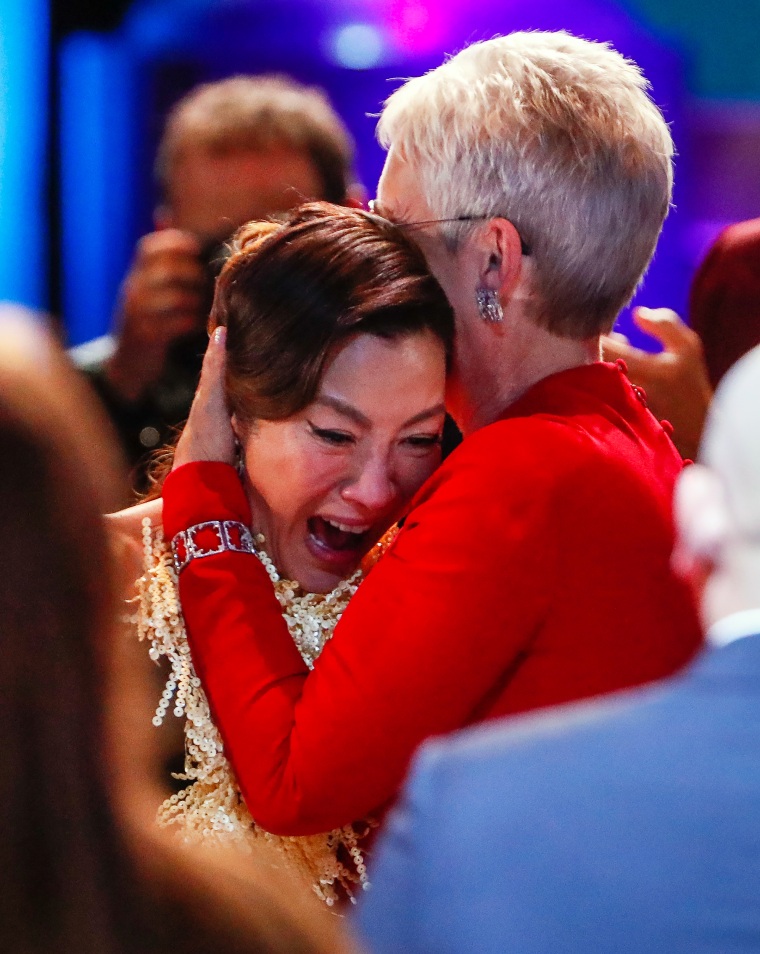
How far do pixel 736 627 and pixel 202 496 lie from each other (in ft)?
2.75

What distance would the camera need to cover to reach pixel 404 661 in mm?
1339

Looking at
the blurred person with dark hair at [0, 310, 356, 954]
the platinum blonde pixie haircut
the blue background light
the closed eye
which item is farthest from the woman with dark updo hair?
the blue background light

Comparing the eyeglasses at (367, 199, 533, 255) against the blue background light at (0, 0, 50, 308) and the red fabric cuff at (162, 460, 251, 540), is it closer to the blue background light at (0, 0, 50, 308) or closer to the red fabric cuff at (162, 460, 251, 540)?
the red fabric cuff at (162, 460, 251, 540)

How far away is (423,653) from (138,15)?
2848mm

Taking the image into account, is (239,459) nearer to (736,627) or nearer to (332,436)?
(332,436)

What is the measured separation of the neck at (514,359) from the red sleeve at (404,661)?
0.70 ft

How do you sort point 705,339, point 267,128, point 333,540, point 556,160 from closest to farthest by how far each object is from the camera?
point 556,160, point 333,540, point 705,339, point 267,128

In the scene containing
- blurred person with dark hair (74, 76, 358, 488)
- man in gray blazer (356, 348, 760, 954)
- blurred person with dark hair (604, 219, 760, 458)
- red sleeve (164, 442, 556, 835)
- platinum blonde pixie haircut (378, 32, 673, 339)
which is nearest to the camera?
man in gray blazer (356, 348, 760, 954)

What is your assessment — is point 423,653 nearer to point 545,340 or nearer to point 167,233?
point 545,340

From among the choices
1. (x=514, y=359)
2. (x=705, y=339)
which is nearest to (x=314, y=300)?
(x=514, y=359)

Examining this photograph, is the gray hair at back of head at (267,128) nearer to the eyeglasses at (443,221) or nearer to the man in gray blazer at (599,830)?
the eyeglasses at (443,221)

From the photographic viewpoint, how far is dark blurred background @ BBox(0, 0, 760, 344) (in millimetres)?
3664

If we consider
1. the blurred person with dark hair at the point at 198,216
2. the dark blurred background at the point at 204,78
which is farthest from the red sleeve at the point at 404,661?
the dark blurred background at the point at 204,78

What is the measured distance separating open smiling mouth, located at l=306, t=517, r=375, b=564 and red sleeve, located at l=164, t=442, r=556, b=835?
0.95 ft
